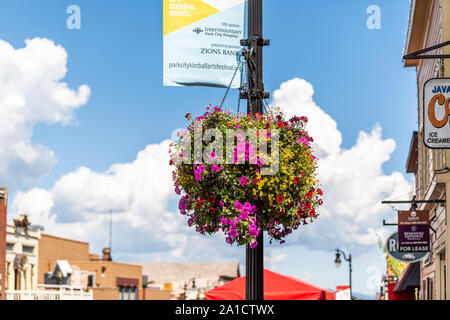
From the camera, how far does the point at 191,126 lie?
6297mm

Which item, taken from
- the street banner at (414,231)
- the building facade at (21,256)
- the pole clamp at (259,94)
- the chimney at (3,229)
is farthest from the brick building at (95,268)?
the pole clamp at (259,94)

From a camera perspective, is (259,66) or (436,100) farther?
(436,100)

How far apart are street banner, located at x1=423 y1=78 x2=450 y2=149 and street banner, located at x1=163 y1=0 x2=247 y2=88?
5821 millimetres

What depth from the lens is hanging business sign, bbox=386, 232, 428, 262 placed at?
1956 cm

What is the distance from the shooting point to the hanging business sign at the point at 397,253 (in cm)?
1956

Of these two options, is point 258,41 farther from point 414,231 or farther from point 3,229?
point 3,229

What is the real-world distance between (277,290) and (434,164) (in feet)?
Answer: 16.5

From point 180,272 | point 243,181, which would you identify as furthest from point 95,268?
point 243,181

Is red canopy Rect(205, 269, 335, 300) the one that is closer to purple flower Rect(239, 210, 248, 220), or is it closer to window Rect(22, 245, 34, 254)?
purple flower Rect(239, 210, 248, 220)

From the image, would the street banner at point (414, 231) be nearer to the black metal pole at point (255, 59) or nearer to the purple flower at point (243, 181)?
the black metal pole at point (255, 59)
